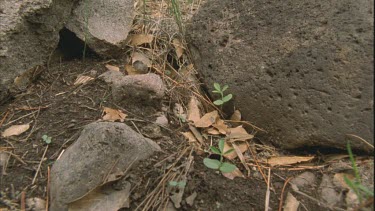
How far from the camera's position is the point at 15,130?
5.80ft

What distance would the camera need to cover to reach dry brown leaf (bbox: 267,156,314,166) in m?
1.72

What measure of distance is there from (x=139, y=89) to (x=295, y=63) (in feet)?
2.26

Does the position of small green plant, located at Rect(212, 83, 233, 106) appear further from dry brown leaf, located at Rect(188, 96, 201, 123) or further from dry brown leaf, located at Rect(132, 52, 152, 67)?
dry brown leaf, located at Rect(132, 52, 152, 67)

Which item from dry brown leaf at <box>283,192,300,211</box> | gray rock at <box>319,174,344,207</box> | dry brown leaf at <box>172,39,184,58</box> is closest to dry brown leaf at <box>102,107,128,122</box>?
dry brown leaf at <box>172,39,184,58</box>

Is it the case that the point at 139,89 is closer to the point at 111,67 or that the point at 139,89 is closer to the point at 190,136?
the point at 190,136

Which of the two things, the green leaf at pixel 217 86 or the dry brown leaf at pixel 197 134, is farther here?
the green leaf at pixel 217 86

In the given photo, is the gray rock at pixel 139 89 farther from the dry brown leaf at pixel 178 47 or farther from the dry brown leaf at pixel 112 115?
the dry brown leaf at pixel 178 47

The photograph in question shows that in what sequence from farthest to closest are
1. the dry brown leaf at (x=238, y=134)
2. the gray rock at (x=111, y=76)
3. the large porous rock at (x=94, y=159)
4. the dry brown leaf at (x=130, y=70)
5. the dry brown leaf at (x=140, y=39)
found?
1. the dry brown leaf at (x=140, y=39)
2. the dry brown leaf at (x=130, y=70)
3. the gray rock at (x=111, y=76)
4. the dry brown leaf at (x=238, y=134)
5. the large porous rock at (x=94, y=159)

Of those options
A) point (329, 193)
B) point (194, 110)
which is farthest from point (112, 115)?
point (329, 193)

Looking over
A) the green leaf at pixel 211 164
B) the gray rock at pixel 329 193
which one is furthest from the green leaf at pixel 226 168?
the gray rock at pixel 329 193

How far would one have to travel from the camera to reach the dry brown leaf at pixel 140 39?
2.34 meters

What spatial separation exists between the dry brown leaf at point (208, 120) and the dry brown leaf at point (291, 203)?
0.49m

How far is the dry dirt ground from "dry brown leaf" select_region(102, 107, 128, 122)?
0.03m

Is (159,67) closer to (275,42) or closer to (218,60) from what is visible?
Result: (218,60)
